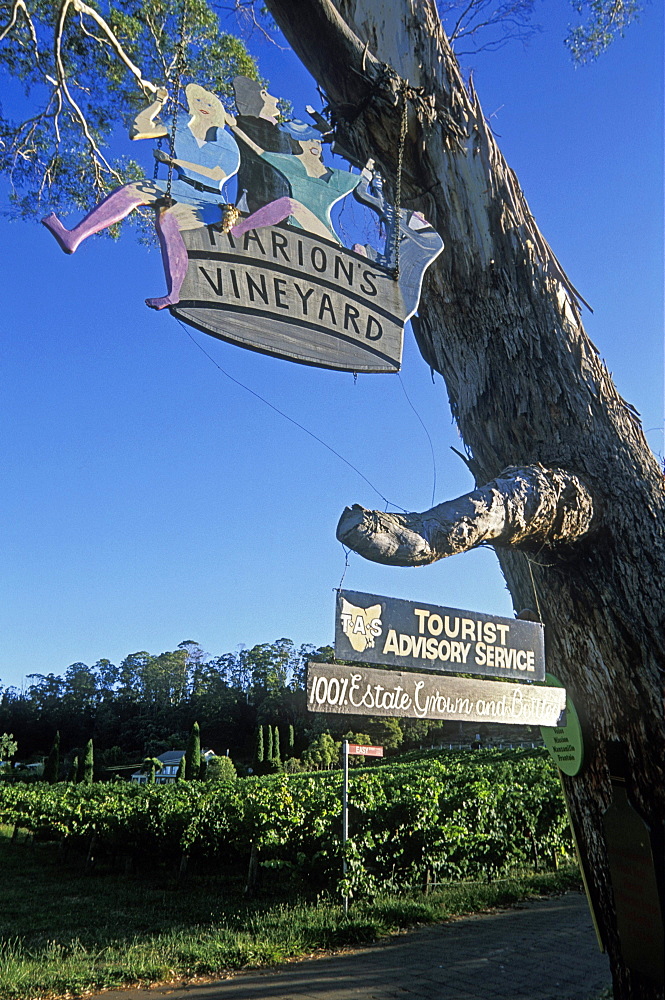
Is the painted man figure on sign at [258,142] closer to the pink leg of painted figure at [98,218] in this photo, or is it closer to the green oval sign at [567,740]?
the pink leg of painted figure at [98,218]

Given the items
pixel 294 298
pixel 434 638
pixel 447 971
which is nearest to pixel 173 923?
pixel 447 971

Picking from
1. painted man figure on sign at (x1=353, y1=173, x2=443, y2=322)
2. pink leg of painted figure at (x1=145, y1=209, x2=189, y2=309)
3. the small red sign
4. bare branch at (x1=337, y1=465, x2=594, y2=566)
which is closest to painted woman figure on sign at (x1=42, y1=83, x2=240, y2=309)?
pink leg of painted figure at (x1=145, y1=209, x2=189, y2=309)

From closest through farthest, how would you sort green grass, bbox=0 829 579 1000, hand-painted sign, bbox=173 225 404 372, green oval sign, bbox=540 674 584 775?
hand-painted sign, bbox=173 225 404 372 → green oval sign, bbox=540 674 584 775 → green grass, bbox=0 829 579 1000

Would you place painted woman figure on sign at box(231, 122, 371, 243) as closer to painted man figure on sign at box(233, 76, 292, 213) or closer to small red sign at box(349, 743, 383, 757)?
painted man figure on sign at box(233, 76, 292, 213)

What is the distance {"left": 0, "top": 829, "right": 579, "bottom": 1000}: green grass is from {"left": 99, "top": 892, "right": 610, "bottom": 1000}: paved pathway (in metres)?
0.26

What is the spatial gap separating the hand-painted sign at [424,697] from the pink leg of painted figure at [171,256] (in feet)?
4.66

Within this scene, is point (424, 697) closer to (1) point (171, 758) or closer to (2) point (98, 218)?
(2) point (98, 218)

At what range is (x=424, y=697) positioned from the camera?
2.57 m

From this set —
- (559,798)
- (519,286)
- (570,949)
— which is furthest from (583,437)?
(559,798)

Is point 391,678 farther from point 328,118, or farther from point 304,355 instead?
point 328,118

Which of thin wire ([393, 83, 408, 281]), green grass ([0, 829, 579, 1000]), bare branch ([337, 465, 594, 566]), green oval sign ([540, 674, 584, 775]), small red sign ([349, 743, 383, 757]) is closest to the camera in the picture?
bare branch ([337, 465, 594, 566])

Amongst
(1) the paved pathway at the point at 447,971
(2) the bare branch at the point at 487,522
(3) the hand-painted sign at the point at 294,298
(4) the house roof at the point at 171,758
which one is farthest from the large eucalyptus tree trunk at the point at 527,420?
(4) the house roof at the point at 171,758

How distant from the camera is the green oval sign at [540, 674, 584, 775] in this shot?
3.25 m

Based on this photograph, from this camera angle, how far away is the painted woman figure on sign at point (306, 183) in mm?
3025
